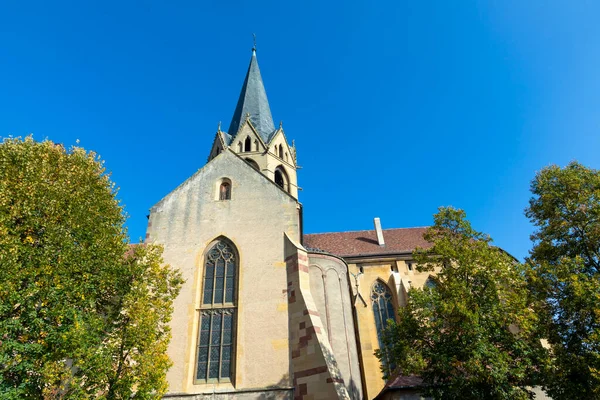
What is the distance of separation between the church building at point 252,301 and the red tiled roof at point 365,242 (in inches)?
161

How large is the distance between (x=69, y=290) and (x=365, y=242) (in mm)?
16970

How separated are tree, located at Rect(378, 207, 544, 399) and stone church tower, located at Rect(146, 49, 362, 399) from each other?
2.25 m

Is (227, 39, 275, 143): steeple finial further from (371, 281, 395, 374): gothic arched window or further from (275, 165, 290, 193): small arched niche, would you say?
(371, 281, 395, 374): gothic arched window

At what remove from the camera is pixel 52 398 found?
27.4 feet

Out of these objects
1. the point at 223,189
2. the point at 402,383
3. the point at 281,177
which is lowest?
the point at 402,383

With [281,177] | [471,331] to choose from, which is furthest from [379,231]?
[471,331]

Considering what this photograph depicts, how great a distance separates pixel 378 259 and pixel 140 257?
43.8 ft

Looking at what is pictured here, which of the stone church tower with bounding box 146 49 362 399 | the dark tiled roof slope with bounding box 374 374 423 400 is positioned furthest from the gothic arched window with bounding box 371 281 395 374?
the dark tiled roof slope with bounding box 374 374 423 400

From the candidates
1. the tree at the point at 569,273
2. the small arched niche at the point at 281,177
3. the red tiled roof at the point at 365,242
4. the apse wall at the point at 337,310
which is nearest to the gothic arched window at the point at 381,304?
the red tiled roof at the point at 365,242

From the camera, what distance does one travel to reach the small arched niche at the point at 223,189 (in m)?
14.8

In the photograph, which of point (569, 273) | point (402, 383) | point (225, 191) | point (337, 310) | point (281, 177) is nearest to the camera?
point (569, 273)

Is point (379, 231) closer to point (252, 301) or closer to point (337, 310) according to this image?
point (337, 310)

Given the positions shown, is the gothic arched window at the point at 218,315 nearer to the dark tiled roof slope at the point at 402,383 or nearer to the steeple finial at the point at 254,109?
the dark tiled roof slope at the point at 402,383

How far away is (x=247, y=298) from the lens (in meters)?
12.2
